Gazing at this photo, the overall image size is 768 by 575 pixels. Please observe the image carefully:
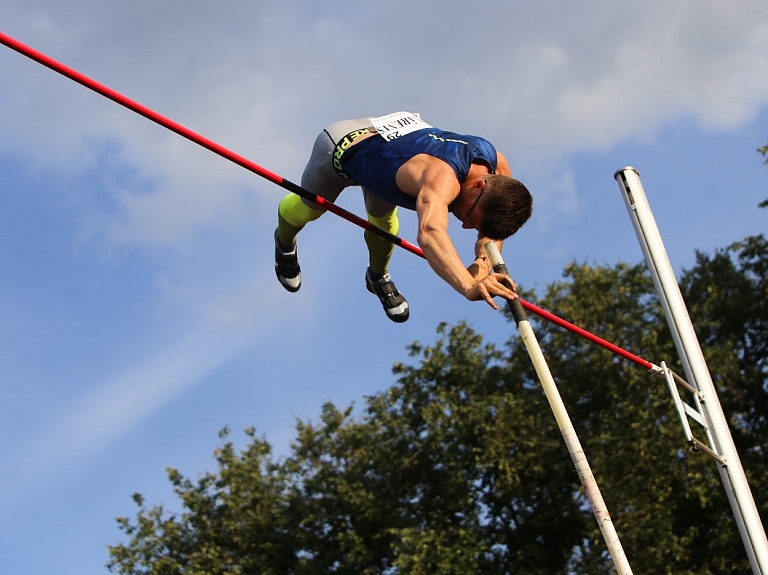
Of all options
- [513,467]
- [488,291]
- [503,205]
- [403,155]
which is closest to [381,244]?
[403,155]

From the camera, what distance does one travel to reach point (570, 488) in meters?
20.5

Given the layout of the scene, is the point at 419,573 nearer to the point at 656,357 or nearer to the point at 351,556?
the point at 351,556

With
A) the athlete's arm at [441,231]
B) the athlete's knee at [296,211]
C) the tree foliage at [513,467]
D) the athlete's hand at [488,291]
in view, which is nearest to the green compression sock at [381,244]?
the athlete's knee at [296,211]

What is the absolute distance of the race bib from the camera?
5.28m

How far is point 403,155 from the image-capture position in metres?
5.10

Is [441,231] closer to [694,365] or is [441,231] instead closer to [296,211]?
[296,211]

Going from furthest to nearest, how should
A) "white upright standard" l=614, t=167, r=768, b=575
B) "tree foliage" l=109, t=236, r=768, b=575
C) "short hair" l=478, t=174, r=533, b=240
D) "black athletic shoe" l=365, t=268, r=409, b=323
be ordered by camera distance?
"tree foliage" l=109, t=236, r=768, b=575 → "black athletic shoe" l=365, t=268, r=409, b=323 → "white upright standard" l=614, t=167, r=768, b=575 → "short hair" l=478, t=174, r=533, b=240

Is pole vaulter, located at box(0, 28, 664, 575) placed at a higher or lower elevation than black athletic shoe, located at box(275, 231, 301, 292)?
lower

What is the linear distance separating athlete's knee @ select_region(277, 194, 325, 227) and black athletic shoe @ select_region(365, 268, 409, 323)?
0.73m

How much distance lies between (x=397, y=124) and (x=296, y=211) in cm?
97

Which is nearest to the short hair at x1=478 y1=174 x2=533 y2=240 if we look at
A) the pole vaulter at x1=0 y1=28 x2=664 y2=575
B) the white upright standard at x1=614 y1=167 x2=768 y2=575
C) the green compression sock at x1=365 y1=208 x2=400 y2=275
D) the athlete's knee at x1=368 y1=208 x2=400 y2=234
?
the pole vaulter at x1=0 y1=28 x2=664 y2=575

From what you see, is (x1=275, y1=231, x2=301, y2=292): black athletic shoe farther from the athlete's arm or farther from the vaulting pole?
the vaulting pole

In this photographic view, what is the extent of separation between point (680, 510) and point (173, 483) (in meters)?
10.8

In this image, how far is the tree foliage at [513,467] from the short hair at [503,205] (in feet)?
44.1
